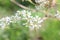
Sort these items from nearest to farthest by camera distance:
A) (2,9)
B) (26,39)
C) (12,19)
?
1. (12,19)
2. (26,39)
3. (2,9)

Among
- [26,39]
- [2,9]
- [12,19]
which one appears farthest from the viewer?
[2,9]

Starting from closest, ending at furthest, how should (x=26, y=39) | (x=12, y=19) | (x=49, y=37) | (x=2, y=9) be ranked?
(x=12, y=19) → (x=49, y=37) → (x=26, y=39) → (x=2, y=9)

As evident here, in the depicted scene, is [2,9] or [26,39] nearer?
[26,39]

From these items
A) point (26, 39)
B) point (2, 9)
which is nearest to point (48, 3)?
point (26, 39)

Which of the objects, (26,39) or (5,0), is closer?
(26,39)

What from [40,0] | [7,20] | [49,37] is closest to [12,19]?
[7,20]

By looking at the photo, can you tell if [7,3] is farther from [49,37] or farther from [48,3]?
[48,3]

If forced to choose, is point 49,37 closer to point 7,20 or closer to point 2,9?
point 7,20

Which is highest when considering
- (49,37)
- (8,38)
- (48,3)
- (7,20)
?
(48,3)

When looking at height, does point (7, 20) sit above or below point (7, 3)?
above
